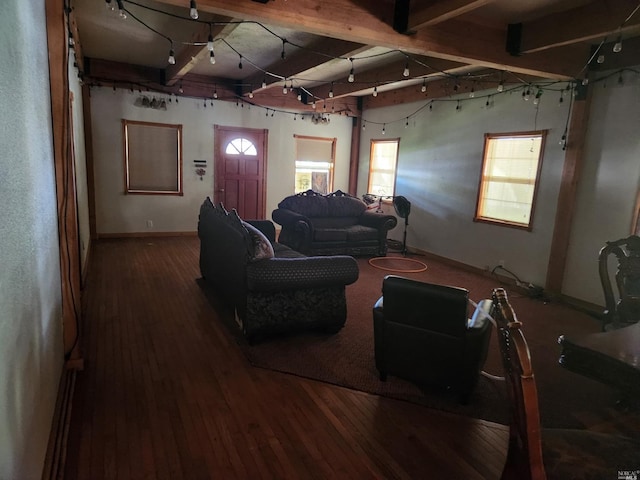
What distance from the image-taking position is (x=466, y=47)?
376 centimetres

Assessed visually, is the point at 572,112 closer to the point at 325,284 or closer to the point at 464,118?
the point at 464,118

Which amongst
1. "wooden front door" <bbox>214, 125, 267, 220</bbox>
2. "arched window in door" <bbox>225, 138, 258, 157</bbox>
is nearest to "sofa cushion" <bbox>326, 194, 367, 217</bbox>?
"wooden front door" <bbox>214, 125, 267, 220</bbox>

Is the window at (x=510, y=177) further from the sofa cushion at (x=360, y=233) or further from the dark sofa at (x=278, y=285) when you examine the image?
the dark sofa at (x=278, y=285)

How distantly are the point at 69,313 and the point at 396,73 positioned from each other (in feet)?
16.1

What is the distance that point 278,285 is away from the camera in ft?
9.86

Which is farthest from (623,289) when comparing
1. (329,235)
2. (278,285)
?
(329,235)

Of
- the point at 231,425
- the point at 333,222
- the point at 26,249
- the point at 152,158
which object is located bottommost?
the point at 231,425

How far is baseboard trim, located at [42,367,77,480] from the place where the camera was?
1.76 m

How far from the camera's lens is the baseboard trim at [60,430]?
1.76 meters

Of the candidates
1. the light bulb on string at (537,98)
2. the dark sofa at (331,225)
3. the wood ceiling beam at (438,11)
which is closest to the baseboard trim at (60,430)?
the wood ceiling beam at (438,11)

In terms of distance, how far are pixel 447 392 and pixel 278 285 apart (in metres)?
1.38

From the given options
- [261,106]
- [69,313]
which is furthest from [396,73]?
[69,313]

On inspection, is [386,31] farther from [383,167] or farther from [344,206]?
[383,167]

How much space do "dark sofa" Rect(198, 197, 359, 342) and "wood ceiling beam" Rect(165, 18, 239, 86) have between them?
6.05 ft
